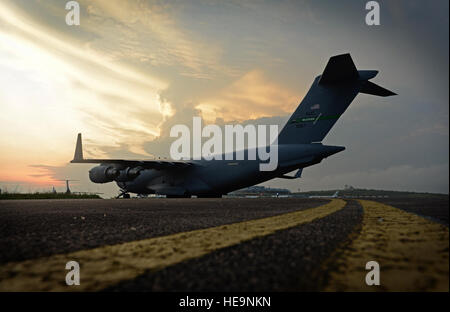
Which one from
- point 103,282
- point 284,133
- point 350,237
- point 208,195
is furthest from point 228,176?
point 103,282

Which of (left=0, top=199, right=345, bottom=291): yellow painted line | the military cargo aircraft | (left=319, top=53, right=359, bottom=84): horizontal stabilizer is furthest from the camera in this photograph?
the military cargo aircraft

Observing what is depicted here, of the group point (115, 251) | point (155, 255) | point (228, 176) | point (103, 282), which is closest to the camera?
point (103, 282)

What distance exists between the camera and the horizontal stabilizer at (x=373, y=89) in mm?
17712

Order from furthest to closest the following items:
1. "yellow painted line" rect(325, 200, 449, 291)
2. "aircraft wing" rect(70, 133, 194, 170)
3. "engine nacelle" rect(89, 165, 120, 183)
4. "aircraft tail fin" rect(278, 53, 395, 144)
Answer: "engine nacelle" rect(89, 165, 120, 183) → "aircraft wing" rect(70, 133, 194, 170) → "aircraft tail fin" rect(278, 53, 395, 144) → "yellow painted line" rect(325, 200, 449, 291)

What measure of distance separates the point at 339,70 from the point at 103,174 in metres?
18.0

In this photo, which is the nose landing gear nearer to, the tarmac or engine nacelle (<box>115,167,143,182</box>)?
engine nacelle (<box>115,167,143,182</box>)

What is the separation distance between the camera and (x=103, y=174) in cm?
2595

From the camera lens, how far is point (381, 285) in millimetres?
1752

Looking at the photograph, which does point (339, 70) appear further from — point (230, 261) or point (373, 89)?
point (230, 261)

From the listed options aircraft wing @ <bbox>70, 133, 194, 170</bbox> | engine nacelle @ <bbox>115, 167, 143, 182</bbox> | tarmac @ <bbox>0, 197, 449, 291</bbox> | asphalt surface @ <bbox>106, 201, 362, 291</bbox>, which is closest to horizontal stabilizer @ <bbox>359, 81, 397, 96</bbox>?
aircraft wing @ <bbox>70, 133, 194, 170</bbox>

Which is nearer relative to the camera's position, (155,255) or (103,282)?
(103,282)

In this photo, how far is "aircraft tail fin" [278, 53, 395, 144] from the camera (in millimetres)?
16719

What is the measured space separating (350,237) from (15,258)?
9.39 ft
